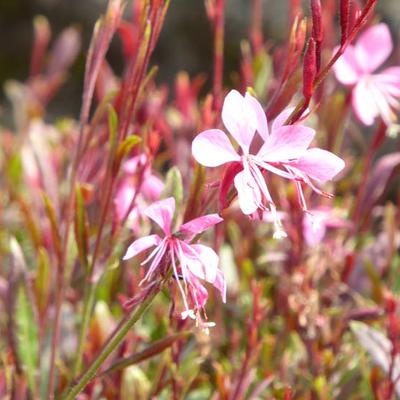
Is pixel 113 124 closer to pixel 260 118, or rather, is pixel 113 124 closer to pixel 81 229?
pixel 81 229

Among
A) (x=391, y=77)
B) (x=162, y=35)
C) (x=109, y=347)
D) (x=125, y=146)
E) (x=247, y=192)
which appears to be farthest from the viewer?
(x=162, y=35)

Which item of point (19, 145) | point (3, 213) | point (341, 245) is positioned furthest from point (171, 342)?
point (19, 145)

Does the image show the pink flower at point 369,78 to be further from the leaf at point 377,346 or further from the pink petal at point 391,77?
the leaf at point 377,346

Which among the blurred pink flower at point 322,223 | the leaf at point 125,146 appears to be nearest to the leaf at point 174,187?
the leaf at point 125,146

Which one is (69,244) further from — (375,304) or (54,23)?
(54,23)

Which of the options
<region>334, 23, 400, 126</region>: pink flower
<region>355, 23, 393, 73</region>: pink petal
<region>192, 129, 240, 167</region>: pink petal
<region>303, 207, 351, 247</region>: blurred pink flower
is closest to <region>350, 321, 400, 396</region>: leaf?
<region>303, 207, 351, 247</region>: blurred pink flower

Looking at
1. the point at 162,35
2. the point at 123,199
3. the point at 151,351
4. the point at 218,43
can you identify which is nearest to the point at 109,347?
the point at 151,351

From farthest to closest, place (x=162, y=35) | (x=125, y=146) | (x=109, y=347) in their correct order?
1. (x=162, y=35)
2. (x=125, y=146)
3. (x=109, y=347)
